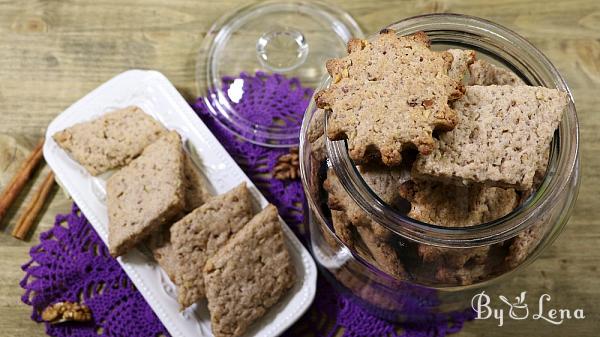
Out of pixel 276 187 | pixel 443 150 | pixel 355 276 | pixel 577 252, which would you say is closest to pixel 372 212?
pixel 443 150

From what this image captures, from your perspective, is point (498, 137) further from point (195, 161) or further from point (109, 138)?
point (109, 138)

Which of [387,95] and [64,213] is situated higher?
[387,95]

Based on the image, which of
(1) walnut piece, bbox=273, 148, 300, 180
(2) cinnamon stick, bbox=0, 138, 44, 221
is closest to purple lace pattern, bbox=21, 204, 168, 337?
(2) cinnamon stick, bbox=0, 138, 44, 221

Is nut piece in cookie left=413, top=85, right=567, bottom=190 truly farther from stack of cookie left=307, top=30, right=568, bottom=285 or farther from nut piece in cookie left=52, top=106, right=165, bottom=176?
nut piece in cookie left=52, top=106, right=165, bottom=176

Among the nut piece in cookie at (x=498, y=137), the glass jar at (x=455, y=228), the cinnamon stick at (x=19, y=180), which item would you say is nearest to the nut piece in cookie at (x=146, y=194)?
the cinnamon stick at (x=19, y=180)

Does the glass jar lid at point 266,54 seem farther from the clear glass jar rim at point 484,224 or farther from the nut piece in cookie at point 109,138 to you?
the clear glass jar rim at point 484,224

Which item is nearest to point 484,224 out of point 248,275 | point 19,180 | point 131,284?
point 248,275

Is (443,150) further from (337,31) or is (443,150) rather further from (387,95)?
(337,31)

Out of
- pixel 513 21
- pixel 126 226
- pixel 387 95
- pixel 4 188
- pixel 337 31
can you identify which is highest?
pixel 513 21
